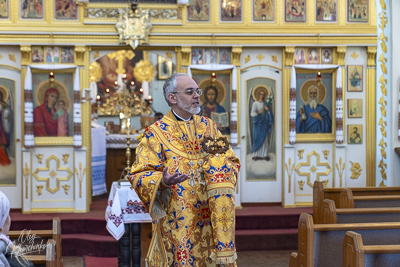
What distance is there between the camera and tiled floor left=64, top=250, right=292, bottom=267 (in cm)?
914

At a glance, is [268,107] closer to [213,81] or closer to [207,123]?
[213,81]

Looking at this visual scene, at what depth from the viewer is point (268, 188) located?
11.9 metres

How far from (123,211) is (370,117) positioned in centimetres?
581

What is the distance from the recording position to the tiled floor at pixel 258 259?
9.14m

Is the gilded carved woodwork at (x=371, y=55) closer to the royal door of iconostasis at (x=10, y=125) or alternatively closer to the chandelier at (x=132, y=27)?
the chandelier at (x=132, y=27)

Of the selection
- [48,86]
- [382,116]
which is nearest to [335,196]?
[382,116]

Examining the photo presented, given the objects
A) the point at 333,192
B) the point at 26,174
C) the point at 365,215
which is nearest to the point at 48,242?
the point at 365,215

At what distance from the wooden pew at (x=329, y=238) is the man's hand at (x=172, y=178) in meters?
2.05

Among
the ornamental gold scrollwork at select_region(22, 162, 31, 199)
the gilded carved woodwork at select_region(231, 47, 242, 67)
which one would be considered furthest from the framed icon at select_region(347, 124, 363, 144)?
the ornamental gold scrollwork at select_region(22, 162, 31, 199)

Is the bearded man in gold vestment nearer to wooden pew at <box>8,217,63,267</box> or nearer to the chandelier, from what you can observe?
wooden pew at <box>8,217,63,267</box>

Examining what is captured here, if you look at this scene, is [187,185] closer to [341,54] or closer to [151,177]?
[151,177]

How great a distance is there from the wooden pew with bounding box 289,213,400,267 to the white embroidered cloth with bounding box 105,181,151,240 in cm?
253

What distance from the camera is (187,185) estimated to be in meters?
4.32

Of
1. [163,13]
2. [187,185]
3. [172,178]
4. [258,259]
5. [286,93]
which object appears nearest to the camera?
[172,178]
